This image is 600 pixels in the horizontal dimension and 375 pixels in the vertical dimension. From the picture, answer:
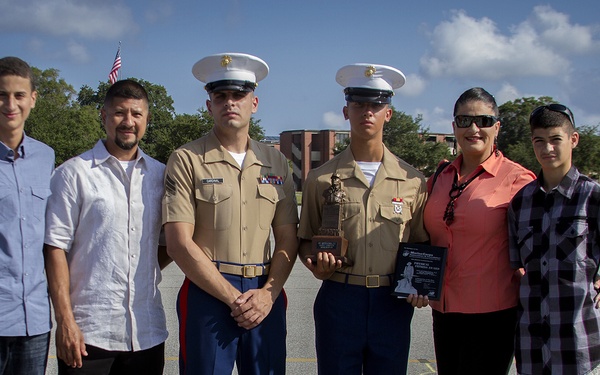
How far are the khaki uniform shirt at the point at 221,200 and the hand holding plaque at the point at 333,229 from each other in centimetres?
Result: 35

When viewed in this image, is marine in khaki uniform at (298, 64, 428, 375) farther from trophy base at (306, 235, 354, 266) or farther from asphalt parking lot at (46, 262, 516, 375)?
asphalt parking lot at (46, 262, 516, 375)

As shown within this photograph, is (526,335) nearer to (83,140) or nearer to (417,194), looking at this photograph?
(417,194)

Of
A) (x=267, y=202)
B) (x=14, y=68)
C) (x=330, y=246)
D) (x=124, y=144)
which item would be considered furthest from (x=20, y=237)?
(x=330, y=246)

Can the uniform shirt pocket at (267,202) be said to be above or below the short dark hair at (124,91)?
below

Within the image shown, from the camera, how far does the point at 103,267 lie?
10.7ft

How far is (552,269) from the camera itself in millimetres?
3104

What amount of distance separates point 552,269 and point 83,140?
39771 mm

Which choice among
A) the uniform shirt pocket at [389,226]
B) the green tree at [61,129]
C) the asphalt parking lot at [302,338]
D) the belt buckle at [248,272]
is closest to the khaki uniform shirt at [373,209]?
the uniform shirt pocket at [389,226]

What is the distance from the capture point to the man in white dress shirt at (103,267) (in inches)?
125

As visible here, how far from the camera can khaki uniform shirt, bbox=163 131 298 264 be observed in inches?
134

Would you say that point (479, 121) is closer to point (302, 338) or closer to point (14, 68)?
point (14, 68)

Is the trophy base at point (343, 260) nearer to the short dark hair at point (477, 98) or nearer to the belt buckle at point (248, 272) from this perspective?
the belt buckle at point (248, 272)

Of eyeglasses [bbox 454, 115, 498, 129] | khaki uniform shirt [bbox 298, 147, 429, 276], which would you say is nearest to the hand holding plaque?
khaki uniform shirt [bbox 298, 147, 429, 276]

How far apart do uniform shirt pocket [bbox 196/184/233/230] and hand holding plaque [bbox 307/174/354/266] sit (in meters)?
0.58
